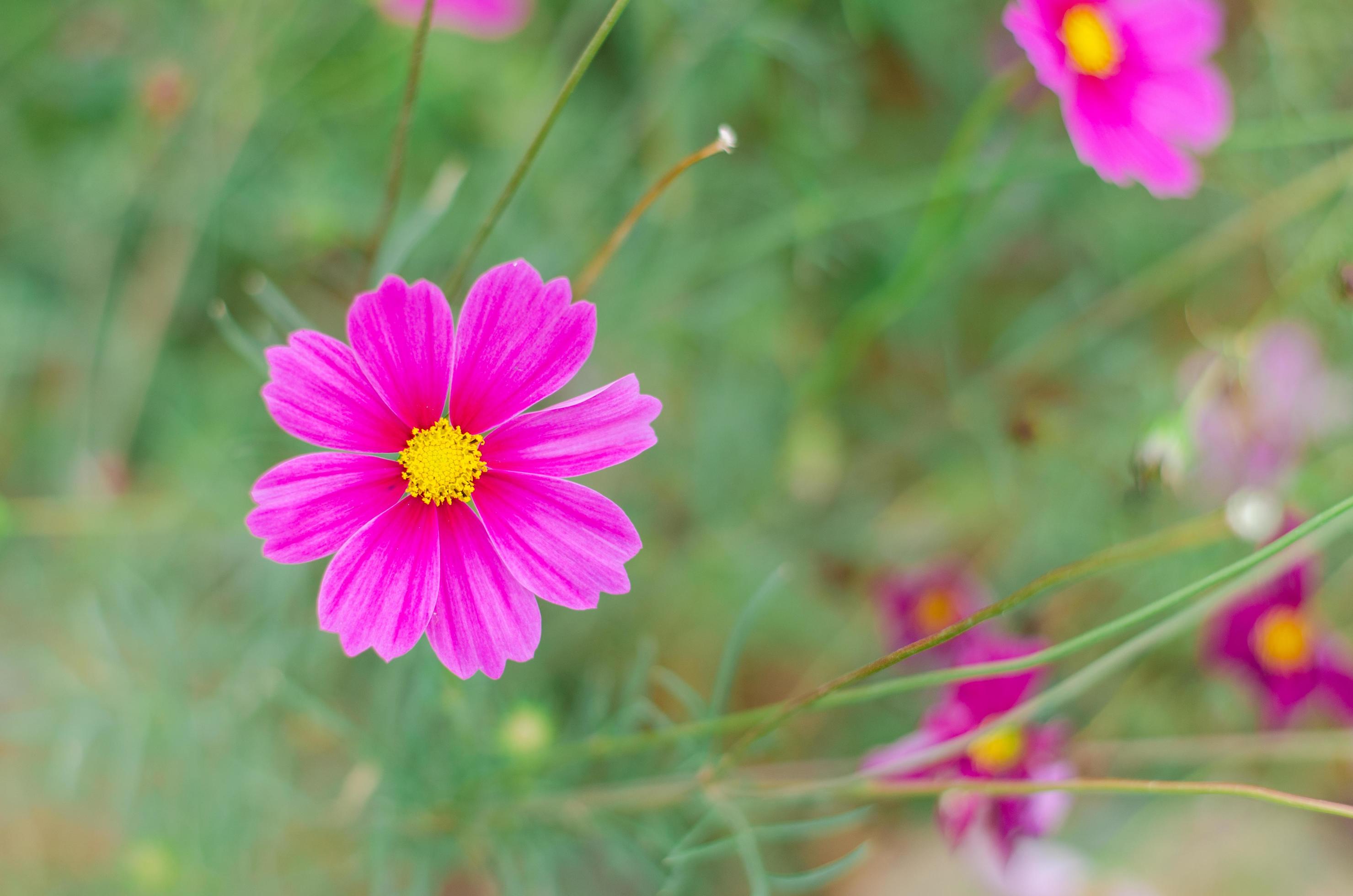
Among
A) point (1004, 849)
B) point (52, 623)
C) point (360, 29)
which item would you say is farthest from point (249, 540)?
point (1004, 849)

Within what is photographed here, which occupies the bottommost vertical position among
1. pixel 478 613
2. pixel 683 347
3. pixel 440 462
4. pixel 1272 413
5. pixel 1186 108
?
pixel 478 613

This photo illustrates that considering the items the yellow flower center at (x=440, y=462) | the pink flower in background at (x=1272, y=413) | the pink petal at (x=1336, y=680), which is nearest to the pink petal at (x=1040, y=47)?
the pink flower in background at (x=1272, y=413)

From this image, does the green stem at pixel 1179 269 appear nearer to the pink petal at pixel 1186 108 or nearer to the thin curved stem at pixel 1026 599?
Result: the pink petal at pixel 1186 108

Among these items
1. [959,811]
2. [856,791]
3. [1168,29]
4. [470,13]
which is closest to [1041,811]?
[959,811]

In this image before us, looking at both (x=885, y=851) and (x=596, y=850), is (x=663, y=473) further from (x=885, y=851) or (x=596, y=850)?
(x=885, y=851)

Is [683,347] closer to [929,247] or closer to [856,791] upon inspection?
[929,247]

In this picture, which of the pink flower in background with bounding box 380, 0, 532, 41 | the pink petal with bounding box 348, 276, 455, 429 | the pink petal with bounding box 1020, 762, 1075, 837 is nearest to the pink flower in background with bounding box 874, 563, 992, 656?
the pink petal with bounding box 1020, 762, 1075, 837
